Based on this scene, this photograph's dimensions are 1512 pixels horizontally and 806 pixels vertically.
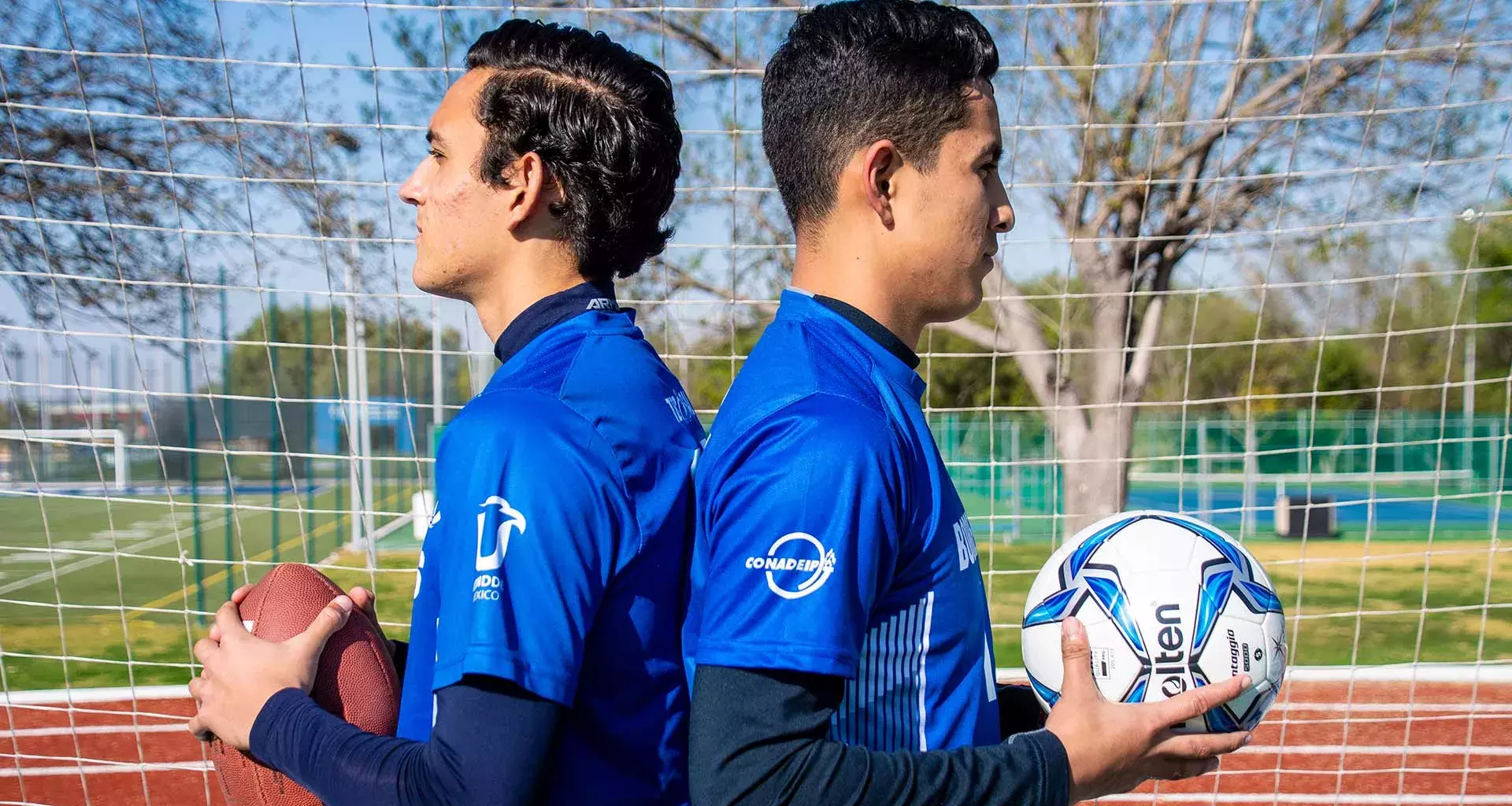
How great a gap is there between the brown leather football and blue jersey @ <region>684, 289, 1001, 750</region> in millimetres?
603

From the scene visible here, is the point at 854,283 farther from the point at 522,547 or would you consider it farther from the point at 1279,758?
the point at 1279,758

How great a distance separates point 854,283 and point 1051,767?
25.2 inches

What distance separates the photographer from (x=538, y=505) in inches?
51.0

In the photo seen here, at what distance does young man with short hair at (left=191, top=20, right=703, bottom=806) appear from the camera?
1271mm

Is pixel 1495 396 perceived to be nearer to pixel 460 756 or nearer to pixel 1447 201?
pixel 1447 201

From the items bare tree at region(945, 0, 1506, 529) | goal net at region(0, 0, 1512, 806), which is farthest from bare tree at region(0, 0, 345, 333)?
bare tree at region(945, 0, 1506, 529)

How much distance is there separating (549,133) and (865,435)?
698mm

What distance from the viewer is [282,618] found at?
5.87ft

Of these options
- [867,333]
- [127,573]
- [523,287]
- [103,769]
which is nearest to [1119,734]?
[867,333]

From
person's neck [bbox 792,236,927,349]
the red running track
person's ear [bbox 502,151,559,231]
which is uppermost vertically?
person's ear [bbox 502,151,559,231]

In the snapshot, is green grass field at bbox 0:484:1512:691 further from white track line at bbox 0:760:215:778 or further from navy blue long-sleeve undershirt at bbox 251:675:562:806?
navy blue long-sleeve undershirt at bbox 251:675:562:806

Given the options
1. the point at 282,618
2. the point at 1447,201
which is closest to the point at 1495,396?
the point at 1447,201

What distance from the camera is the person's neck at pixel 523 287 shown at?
161 cm

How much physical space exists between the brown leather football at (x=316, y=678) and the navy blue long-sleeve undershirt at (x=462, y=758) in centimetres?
30
